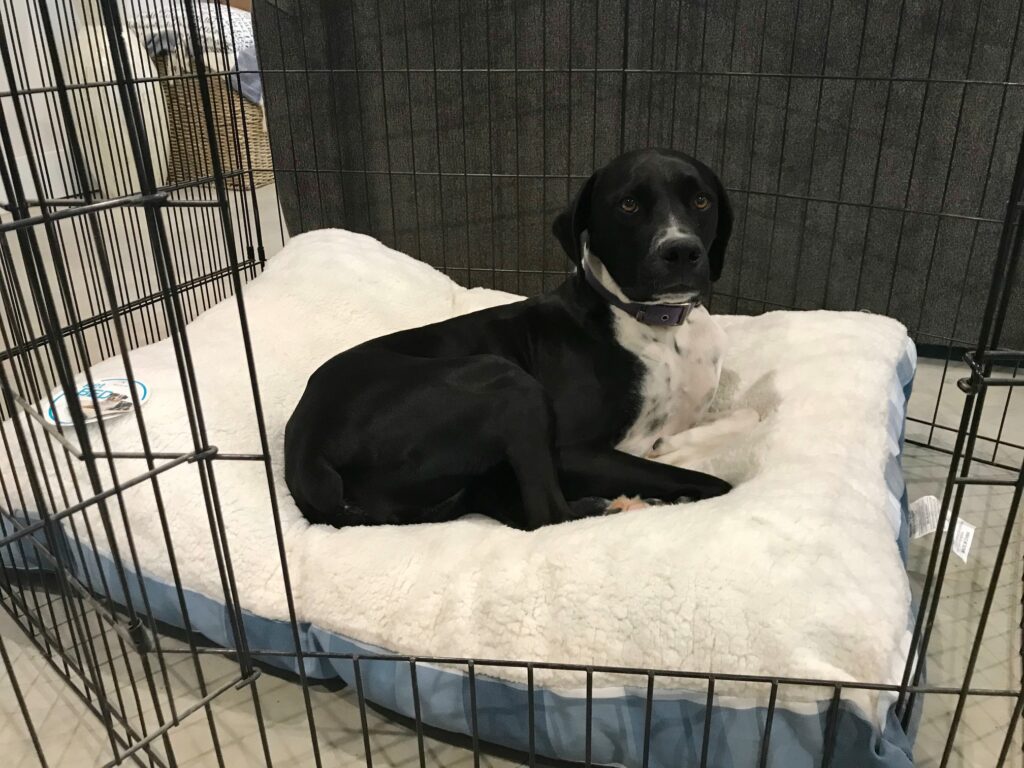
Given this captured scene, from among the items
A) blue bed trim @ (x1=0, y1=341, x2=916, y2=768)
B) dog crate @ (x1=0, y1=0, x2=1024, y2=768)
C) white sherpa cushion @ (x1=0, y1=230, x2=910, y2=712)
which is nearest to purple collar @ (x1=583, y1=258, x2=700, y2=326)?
white sherpa cushion @ (x1=0, y1=230, x2=910, y2=712)

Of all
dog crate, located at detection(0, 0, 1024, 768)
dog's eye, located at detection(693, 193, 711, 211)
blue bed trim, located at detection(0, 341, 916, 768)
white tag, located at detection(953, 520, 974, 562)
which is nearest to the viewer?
blue bed trim, located at detection(0, 341, 916, 768)

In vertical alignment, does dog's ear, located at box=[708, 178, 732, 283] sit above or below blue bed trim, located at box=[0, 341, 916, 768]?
above

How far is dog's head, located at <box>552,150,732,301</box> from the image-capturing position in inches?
61.8

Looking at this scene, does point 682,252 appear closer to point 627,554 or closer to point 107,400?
point 627,554

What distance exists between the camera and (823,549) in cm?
119

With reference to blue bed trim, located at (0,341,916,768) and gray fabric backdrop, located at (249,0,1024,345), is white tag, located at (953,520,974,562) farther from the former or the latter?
gray fabric backdrop, located at (249,0,1024,345)

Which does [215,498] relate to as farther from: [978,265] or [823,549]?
[978,265]

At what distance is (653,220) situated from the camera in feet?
5.29

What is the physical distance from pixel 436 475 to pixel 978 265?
212 centimetres

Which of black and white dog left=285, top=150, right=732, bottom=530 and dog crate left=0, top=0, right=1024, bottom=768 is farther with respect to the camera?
dog crate left=0, top=0, right=1024, bottom=768

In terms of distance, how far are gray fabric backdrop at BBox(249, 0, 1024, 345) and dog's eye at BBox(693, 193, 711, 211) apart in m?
0.87

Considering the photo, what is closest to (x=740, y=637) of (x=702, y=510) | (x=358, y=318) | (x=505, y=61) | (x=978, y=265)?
(x=702, y=510)

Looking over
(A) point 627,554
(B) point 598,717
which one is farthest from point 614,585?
(B) point 598,717

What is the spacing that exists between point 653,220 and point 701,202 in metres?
0.14
